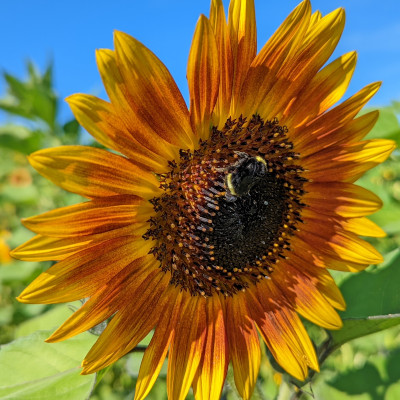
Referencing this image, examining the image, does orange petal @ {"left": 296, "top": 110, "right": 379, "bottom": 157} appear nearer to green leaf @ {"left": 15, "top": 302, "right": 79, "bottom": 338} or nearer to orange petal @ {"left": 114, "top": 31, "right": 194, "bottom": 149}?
orange petal @ {"left": 114, "top": 31, "right": 194, "bottom": 149}

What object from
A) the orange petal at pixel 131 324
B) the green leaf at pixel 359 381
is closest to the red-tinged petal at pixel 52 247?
the orange petal at pixel 131 324

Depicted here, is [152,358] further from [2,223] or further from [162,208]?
[2,223]

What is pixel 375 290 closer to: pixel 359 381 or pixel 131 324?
pixel 359 381

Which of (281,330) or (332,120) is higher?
(332,120)

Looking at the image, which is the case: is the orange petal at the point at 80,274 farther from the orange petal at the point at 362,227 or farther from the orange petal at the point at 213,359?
the orange petal at the point at 362,227

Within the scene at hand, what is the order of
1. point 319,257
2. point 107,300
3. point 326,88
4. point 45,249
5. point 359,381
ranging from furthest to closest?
point 359,381 < point 319,257 < point 326,88 < point 107,300 < point 45,249

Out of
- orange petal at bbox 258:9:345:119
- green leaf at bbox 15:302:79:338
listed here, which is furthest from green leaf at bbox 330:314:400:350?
green leaf at bbox 15:302:79:338

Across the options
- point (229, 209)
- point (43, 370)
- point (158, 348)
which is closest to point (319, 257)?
point (229, 209)
